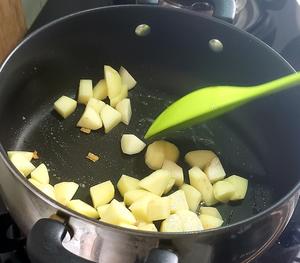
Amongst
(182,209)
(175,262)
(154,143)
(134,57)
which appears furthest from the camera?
(134,57)

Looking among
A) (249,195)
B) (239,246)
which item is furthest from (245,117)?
(239,246)

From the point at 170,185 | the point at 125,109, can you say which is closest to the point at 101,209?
the point at 170,185

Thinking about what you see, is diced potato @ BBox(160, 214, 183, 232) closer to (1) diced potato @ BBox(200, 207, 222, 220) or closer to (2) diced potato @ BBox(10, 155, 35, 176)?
(1) diced potato @ BBox(200, 207, 222, 220)

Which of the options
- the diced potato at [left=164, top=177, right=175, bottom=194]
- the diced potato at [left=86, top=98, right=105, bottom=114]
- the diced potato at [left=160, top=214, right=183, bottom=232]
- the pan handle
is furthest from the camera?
the diced potato at [left=86, top=98, right=105, bottom=114]

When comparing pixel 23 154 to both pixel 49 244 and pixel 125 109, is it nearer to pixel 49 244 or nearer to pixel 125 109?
pixel 125 109

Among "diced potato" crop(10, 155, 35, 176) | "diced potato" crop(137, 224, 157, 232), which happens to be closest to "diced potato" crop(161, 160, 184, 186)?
"diced potato" crop(137, 224, 157, 232)

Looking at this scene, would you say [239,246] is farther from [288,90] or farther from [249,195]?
[288,90]

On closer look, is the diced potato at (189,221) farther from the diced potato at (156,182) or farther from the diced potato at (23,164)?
the diced potato at (23,164)
